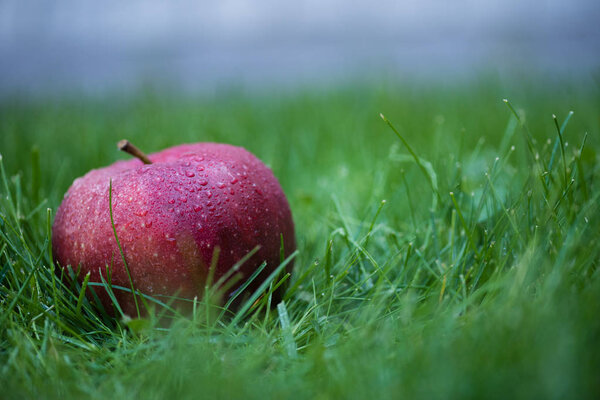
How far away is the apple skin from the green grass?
0.30 ft

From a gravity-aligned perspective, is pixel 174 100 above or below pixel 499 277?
above

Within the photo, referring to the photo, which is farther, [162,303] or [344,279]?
[344,279]

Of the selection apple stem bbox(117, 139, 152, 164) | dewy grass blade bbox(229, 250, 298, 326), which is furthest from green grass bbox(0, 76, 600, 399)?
apple stem bbox(117, 139, 152, 164)

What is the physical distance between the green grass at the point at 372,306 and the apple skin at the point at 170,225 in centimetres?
9

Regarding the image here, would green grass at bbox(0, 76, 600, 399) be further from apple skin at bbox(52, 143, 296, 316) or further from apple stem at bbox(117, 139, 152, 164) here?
apple stem at bbox(117, 139, 152, 164)

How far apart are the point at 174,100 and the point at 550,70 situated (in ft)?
11.4

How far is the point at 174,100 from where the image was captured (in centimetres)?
466

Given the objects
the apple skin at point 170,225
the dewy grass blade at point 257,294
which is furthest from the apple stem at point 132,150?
the dewy grass blade at point 257,294

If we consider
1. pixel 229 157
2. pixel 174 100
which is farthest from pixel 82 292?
pixel 174 100

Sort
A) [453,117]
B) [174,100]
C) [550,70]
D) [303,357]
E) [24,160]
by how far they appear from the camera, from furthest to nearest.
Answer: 1. [174,100]
2. [550,70]
3. [453,117]
4. [24,160]
5. [303,357]

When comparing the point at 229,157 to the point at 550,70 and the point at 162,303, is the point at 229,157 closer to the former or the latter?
the point at 162,303

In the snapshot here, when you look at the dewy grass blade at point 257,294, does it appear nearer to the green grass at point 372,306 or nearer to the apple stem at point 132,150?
the green grass at point 372,306

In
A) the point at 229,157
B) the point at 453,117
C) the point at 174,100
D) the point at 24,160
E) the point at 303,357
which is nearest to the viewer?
the point at 303,357

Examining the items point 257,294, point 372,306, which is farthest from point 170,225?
point 372,306
